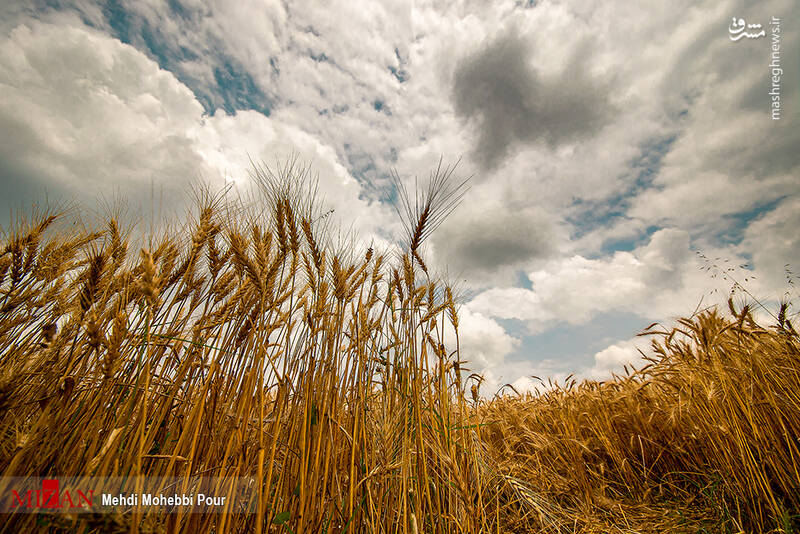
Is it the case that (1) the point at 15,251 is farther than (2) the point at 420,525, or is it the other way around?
(1) the point at 15,251

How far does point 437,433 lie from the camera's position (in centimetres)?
164

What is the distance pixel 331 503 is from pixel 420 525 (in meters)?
0.38

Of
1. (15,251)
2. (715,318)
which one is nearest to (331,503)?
(15,251)

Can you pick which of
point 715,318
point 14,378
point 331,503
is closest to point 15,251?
point 14,378

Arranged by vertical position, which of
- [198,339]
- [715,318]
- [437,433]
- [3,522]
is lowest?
[3,522]

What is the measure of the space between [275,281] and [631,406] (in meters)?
3.94

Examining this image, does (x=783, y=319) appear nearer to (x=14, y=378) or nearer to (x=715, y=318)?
(x=715, y=318)

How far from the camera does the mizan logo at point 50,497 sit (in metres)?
0.84

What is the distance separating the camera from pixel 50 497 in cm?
86

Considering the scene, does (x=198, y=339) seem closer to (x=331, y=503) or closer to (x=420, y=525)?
(x=331, y=503)

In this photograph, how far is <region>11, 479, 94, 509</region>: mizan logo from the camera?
2.76ft

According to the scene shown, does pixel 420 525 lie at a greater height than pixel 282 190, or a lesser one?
lesser

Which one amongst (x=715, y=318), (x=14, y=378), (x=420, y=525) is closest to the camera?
(x=14, y=378)

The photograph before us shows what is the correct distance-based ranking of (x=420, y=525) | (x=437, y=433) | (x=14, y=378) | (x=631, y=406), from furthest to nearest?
(x=631, y=406), (x=437, y=433), (x=420, y=525), (x=14, y=378)
